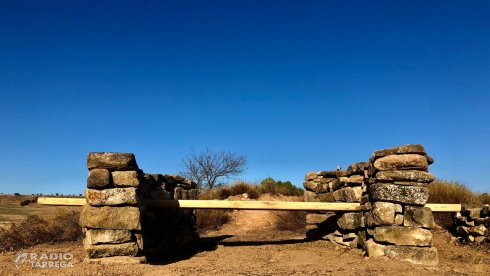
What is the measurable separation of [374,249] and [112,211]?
4.00 meters

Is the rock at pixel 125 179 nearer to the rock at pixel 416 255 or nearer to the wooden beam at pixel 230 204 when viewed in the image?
the wooden beam at pixel 230 204

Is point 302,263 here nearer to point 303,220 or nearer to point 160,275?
point 160,275

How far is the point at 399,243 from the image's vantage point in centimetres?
580

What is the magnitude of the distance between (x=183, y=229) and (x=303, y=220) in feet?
15.8

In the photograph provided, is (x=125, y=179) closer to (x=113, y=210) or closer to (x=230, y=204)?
(x=113, y=210)

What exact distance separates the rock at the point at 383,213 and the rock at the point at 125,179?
367 centimetres

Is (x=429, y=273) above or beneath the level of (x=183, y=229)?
beneath

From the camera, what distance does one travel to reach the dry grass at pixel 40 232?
816 cm

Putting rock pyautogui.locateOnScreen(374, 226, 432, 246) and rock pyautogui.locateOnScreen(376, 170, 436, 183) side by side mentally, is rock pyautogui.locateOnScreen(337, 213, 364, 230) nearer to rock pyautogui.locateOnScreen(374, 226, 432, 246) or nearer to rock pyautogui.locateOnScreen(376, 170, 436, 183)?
rock pyautogui.locateOnScreen(374, 226, 432, 246)

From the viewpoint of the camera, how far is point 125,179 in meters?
5.51

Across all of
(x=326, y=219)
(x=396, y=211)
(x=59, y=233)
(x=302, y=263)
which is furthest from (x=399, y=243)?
(x=59, y=233)

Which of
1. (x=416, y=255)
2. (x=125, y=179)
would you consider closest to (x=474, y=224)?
(x=416, y=255)

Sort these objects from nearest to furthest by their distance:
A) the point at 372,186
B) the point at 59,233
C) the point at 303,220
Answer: the point at 372,186
the point at 59,233
the point at 303,220

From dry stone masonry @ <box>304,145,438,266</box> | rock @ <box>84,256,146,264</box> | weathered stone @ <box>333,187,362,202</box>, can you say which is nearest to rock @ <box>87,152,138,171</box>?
rock @ <box>84,256,146,264</box>
